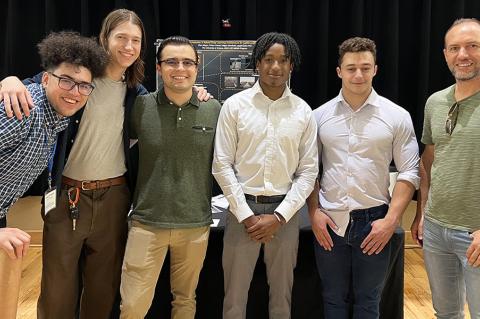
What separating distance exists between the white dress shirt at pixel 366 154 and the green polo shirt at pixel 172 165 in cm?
59

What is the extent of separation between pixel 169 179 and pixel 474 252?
4.21 feet

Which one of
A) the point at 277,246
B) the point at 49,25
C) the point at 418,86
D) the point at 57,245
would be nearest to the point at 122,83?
the point at 57,245

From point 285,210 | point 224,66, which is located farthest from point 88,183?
point 224,66

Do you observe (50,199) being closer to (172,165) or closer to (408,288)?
(172,165)

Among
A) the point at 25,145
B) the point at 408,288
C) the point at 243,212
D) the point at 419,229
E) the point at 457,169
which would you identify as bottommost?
the point at 408,288

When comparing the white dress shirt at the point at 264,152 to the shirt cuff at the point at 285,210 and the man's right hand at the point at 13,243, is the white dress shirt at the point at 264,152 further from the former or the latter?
the man's right hand at the point at 13,243

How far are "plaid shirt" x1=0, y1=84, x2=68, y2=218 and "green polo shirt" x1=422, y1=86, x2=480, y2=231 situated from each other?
1.57 meters

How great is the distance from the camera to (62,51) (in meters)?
1.76

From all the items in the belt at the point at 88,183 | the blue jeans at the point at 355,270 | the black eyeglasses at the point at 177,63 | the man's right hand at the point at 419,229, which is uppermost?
the black eyeglasses at the point at 177,63

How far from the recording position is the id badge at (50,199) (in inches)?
74.6

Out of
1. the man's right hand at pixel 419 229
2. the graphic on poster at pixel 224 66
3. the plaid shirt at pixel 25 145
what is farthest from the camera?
the graphic on poster at pixel 224 66

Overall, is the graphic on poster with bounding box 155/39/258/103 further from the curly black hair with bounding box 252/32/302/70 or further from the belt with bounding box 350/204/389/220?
the belt with bounding box 350/204/389/220

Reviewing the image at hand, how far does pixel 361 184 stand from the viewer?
2021 millimetres

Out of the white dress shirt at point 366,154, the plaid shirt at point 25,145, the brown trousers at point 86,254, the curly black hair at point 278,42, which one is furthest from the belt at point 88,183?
the white dress shirt at point 366,154
